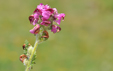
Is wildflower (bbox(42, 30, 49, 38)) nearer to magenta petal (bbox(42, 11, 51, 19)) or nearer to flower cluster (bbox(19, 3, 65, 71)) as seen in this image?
flower cluster (bbox(19, 3, 65, 71))

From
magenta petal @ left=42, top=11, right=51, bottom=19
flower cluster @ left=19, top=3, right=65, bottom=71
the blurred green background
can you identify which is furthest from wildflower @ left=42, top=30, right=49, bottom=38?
the blurred green background

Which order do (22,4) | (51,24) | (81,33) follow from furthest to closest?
1. (22,4)
2. (81,33)
3. (51,24)

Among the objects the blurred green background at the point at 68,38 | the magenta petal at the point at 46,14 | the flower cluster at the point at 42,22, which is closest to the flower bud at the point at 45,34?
the flower cluster at the point at 42,22

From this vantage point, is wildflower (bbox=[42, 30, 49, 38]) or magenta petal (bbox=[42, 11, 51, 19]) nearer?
magenta petal (bbox=[42, 11, 51, 19])

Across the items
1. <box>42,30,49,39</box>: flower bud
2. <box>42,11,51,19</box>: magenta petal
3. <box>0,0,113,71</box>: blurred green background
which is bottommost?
<box>42,30,49,39</box>: flower bud

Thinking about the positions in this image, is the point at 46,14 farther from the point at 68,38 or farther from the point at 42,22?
the point at 68,38

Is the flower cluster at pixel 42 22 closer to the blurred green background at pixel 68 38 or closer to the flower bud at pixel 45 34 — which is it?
the flower bud at pixel 45 34

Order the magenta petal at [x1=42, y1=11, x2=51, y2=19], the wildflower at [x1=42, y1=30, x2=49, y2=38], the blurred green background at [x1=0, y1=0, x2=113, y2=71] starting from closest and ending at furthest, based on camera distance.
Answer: the magenta petal at [x1=42, y1=11, x2=51, y2=19] → the wildflower at [x1=42, y1=30, x2=49, y2=38] → the blurred green background at [x1=0, y1=0, x2=113, y2=71]

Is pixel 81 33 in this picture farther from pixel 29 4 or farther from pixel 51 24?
pixel 51 24

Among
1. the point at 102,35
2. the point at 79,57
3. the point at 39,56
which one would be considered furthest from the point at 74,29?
the point at 39,56

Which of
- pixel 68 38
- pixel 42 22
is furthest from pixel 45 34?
pixel 68 38
